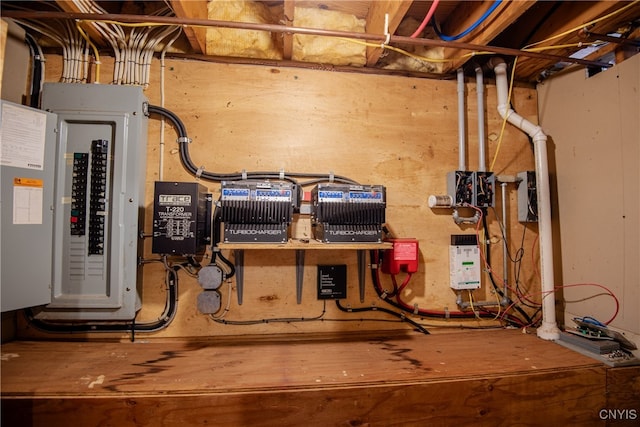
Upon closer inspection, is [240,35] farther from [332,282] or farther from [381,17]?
[332,282]

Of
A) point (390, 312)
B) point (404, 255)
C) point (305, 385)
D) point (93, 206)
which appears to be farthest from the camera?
point (390, 312)

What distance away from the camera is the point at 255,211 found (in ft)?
3.62

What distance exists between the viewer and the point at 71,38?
1.26 meters

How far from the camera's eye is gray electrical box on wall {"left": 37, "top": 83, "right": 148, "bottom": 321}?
1.16 meters

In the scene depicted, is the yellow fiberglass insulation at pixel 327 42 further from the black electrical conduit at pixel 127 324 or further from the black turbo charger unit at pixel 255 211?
the black electrical conduit at pixel 127 324

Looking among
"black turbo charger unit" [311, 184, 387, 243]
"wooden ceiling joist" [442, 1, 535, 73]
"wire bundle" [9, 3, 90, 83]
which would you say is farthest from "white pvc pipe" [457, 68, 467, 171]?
"wire bundle" [9, 3, 90, 83]

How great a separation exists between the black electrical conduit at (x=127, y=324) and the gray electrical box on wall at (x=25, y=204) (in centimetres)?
20

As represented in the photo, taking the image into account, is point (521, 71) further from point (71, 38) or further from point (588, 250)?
point (71, 38)

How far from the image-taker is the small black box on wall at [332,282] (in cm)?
136

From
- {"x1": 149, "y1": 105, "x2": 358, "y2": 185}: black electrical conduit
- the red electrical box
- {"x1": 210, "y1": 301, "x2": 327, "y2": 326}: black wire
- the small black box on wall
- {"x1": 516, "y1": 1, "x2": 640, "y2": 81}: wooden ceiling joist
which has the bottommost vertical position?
{"x1": 210, "y1": 301, "x2": 327, "y2": 326}: black wire

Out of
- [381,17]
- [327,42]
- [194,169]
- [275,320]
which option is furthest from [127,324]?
[381,17]

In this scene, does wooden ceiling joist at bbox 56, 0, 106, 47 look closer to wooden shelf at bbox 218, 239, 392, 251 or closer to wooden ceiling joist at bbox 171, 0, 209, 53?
wooden ceiling joist at bbox 171, 0, 209, 53

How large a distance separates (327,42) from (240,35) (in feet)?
1.43

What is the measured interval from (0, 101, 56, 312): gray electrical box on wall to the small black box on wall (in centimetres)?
119
